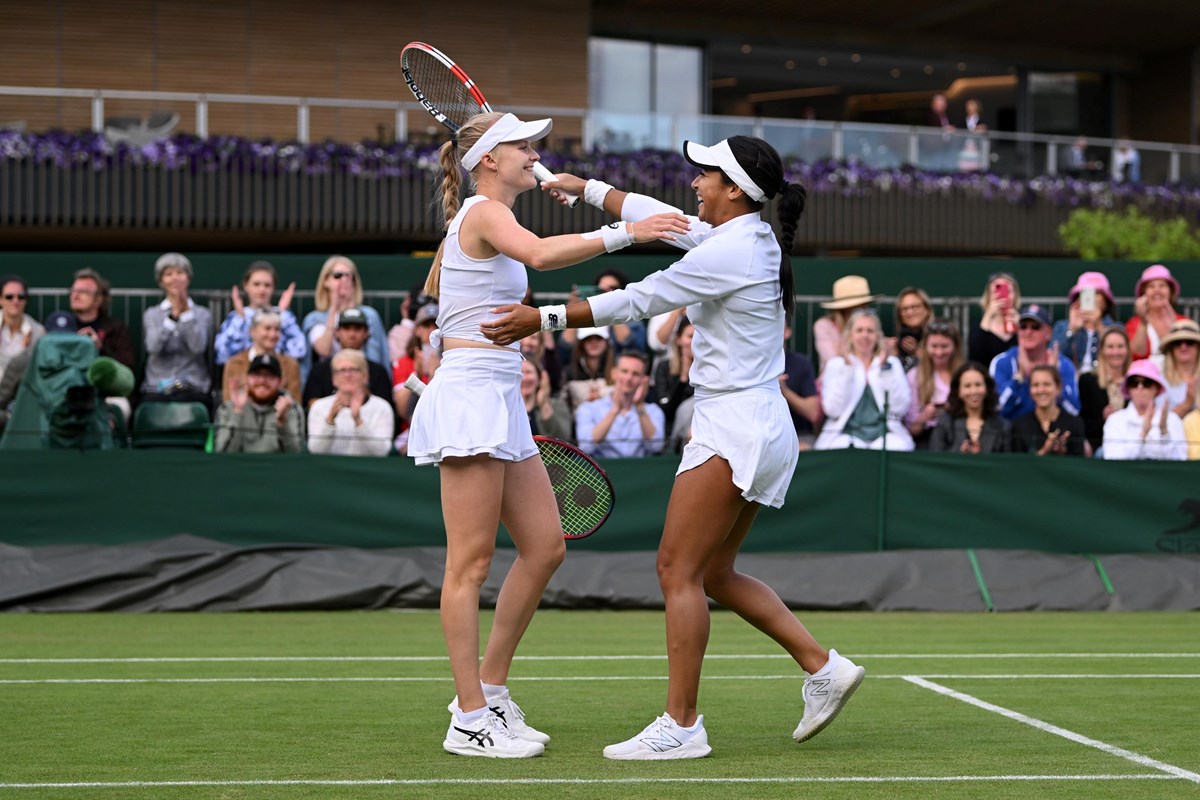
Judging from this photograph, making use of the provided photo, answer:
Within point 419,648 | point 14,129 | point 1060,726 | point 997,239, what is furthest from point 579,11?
point 1060,726

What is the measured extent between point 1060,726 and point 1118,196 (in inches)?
940

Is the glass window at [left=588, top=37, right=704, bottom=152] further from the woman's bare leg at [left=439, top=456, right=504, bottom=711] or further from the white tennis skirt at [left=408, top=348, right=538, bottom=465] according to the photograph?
the woman's bare leg at [left=439, top=456, right=504, bottom=711]

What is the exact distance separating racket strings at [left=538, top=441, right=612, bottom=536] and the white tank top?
0.85 meters

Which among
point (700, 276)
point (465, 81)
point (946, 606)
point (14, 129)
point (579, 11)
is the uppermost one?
point (579, 11)

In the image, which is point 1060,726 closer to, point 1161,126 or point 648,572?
point 648,572

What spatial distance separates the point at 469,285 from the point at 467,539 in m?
0.89

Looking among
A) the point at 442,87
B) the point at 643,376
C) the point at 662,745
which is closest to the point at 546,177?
the point at 442,87

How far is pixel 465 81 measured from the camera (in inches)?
271

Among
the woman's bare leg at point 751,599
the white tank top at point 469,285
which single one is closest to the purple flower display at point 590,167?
the white tank top at point 469,285

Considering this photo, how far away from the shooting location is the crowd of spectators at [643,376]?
461 inches

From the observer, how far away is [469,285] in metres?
5.61

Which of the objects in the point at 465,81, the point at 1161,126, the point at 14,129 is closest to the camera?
the point at 465,81

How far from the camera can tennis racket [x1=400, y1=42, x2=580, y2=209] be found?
22.8ft

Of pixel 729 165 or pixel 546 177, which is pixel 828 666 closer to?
pixel 729 165
